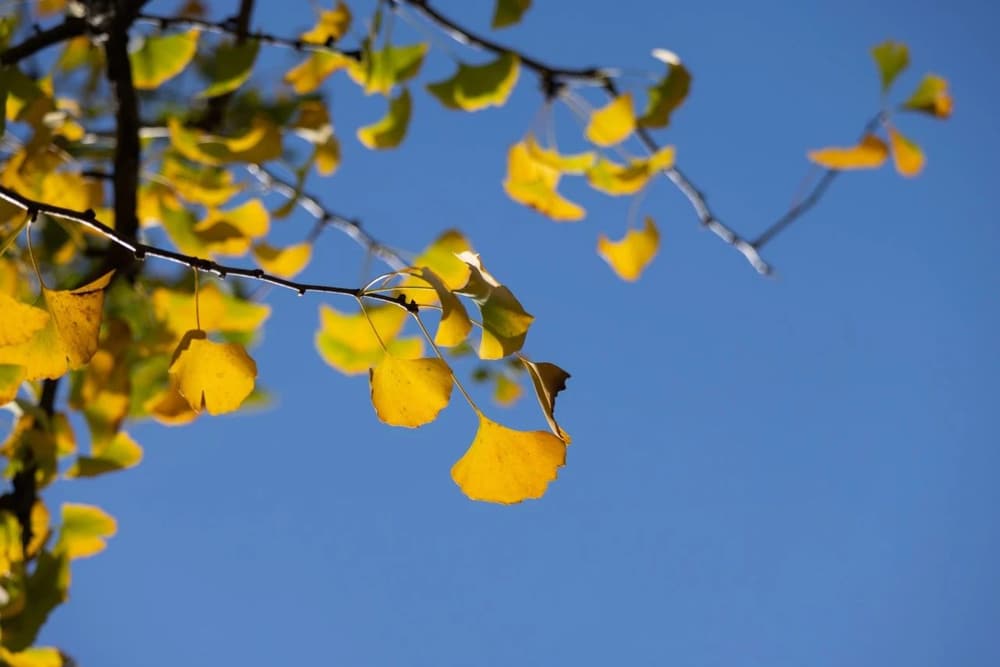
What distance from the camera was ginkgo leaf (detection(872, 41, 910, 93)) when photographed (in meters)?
0.75

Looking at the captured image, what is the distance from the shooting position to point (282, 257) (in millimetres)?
874

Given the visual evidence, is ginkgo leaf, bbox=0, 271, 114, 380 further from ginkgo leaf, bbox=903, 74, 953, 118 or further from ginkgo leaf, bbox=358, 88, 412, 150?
ginkgo leaf, bbox=903, 74, 953, 118

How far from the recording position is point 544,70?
2.50 feet

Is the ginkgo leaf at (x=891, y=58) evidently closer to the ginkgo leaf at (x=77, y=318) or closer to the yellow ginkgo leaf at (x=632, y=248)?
the yellow ginkgo leaf at (x=632, y=248)

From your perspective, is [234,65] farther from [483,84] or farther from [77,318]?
[77,318]

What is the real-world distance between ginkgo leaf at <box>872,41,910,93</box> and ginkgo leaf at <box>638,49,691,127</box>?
0.18 metres

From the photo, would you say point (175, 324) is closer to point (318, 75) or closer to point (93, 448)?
point (93, 448)

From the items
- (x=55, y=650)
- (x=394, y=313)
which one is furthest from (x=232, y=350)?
(x=55, y=650)

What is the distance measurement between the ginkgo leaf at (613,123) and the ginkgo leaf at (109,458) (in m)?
0.47

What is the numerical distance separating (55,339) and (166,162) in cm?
58

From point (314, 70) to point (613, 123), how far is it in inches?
13.6

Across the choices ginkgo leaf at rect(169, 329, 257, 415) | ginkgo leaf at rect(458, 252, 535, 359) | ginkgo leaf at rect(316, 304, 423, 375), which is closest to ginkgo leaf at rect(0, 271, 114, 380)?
ginkgo leaf at rect(169, 329, 257, 415)

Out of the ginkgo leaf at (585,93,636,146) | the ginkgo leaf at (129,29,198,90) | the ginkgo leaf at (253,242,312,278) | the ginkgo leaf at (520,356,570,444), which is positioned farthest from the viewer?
the ginkgo leaf at (253,242,312,278)

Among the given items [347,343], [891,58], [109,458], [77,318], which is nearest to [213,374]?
[77,318]
